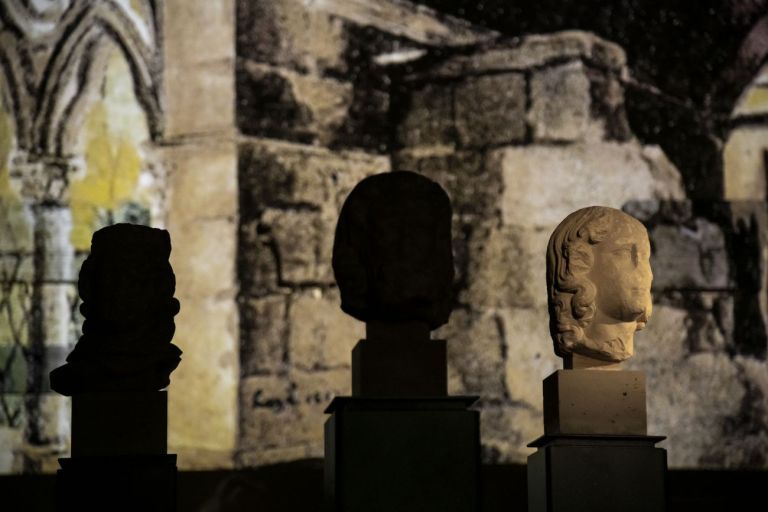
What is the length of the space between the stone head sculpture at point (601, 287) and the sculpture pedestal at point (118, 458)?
1.75m

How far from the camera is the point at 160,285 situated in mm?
6289

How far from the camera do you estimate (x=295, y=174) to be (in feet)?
26.1

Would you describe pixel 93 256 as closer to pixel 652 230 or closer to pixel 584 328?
pixel 584 328

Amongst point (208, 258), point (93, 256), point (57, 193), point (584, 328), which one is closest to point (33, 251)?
point (57, 193)

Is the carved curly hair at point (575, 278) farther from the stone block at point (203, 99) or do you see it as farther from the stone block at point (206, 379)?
the stone block at point (203, 99)

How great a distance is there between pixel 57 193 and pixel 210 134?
0.98m

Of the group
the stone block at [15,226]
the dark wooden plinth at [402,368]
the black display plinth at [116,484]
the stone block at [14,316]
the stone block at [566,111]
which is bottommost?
the black display plinth at [116,484]

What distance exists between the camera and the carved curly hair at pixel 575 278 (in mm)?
6164

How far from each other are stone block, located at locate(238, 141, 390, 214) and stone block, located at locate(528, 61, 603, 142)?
0.94 m

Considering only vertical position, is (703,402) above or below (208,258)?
below

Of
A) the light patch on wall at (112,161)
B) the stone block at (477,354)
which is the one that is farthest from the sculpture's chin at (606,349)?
the light patch on wall at (112,161)

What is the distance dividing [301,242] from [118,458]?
2188 mm

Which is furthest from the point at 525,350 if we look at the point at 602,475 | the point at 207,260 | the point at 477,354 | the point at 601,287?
the point at 602,475

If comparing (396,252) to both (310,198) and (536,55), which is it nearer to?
(310,198)
